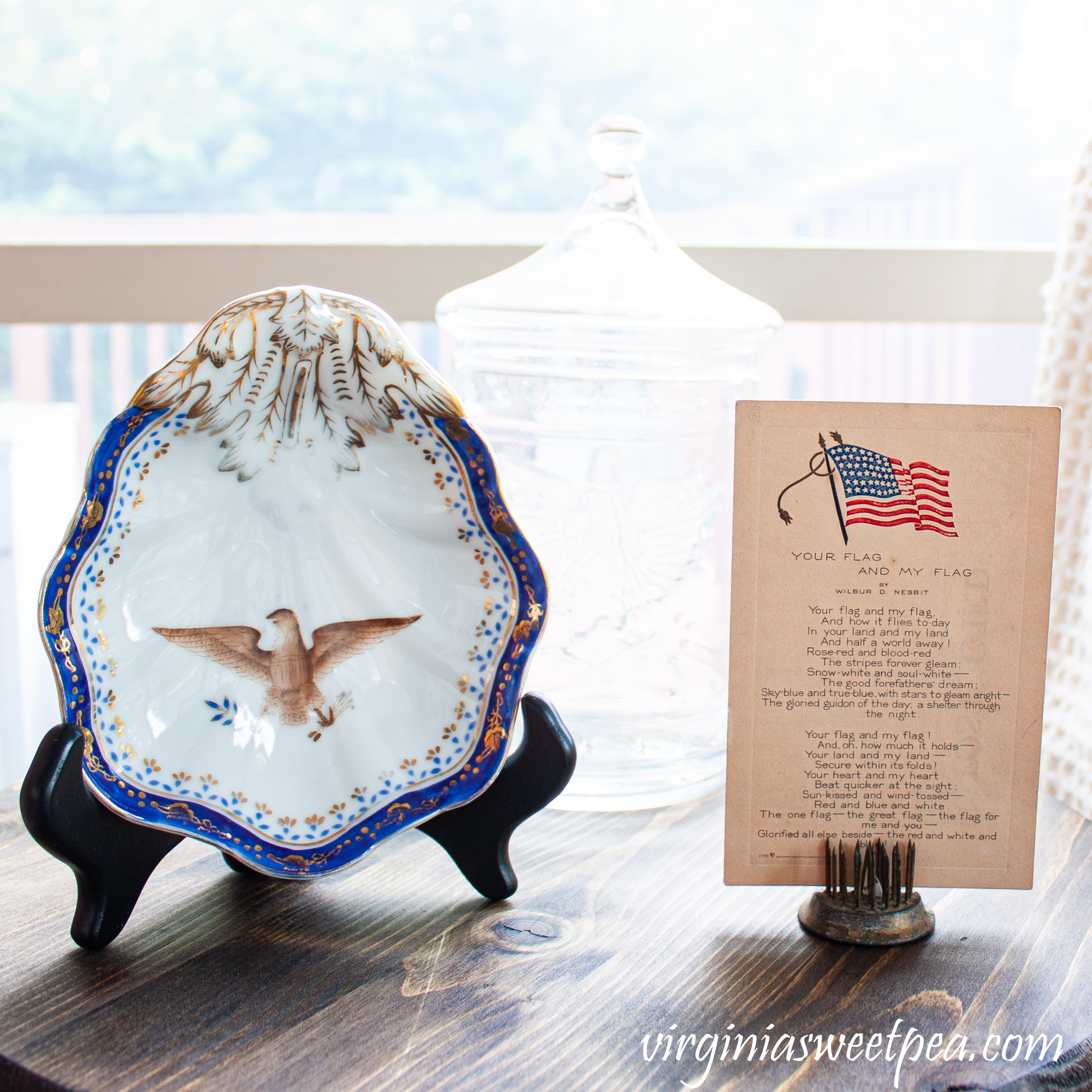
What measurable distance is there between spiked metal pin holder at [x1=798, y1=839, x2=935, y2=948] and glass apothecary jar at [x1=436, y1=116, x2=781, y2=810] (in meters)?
0.19

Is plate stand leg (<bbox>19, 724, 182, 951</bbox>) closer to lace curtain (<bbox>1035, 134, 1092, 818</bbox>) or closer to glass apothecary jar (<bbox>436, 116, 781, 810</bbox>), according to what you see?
glass apothecary jar (<bbox>436, 116, 781, 810</bbox>)

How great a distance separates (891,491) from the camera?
50cm

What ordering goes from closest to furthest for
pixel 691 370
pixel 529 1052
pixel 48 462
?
1. pixel 529 1052
2. pixel 691 370
3. pixel 48 462

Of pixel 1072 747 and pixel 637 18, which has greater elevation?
pixel 637 18

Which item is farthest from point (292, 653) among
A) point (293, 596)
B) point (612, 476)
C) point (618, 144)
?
point (618, 144)

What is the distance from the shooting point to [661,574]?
700 millimetres

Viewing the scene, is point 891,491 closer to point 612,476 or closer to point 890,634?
point 890,634

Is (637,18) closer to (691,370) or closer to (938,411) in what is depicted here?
(691,370)

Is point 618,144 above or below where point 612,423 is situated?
above

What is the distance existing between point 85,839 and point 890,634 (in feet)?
1.34

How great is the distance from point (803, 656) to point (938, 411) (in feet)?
0.46

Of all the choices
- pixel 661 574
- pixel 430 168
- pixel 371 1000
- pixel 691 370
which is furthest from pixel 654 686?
pixel 430 168

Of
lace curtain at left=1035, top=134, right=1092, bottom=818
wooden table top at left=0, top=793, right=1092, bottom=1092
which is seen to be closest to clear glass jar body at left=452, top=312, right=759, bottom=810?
wooden table top at left=0, top=793, right=1092, bottom=1092

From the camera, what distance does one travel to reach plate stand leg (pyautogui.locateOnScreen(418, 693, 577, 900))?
0.53m
